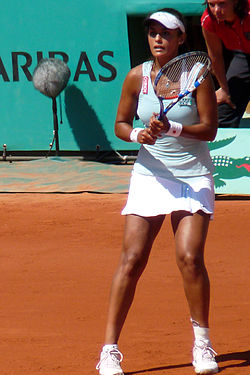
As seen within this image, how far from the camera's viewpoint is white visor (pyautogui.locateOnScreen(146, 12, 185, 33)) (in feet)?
14.0

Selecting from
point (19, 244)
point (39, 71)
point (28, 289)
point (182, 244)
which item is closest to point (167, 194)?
point (182, 244)

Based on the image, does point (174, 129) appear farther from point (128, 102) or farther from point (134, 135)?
point (128, 102)

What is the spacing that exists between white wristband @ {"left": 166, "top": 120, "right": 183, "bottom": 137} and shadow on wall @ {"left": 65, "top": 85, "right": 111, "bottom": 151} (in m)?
9.39

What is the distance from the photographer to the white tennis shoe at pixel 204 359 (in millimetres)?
4328

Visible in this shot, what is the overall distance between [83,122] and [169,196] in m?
9.35

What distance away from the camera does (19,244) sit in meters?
7.90

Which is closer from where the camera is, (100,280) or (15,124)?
(100,280)

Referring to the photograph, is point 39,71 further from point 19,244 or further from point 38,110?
point 19,244

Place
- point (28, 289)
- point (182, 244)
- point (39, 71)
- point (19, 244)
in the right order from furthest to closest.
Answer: point (39, 71) < point (19, 244) < point (28, 289) < point (182, 244)

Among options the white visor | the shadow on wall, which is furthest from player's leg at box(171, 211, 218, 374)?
the shadow on wall

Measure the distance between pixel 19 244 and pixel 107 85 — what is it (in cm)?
596

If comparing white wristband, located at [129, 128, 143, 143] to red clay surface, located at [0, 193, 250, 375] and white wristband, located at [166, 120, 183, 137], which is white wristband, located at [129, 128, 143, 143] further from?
Result: red clay surface, located at [0, 193, 250, 375]

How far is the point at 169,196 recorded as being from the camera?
437 cm

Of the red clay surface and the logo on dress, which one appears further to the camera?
the red clay surface
